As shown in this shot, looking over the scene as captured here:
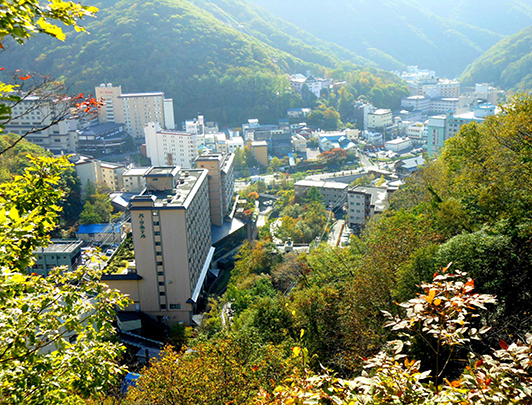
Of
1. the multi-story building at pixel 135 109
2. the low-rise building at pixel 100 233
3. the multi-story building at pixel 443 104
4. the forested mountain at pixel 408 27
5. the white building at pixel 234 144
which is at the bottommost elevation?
the low-rise building at pixel 100 233

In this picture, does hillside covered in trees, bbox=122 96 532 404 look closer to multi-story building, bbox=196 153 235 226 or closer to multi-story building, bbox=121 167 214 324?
multi-story building, bbox=121 167 214 324

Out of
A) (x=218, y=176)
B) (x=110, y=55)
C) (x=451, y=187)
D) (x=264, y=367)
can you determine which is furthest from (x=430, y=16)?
(x=264, y=367)

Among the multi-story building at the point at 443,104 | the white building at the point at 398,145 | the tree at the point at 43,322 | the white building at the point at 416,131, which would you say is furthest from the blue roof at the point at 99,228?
the multi-story building at the point at 443,104

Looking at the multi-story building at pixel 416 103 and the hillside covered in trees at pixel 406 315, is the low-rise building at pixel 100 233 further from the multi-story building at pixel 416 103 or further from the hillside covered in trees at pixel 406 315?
the multi-story building at pixel 416 103

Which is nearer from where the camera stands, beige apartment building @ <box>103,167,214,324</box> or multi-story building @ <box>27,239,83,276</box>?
beige apartment building @ <box>103,167,214,324</box>

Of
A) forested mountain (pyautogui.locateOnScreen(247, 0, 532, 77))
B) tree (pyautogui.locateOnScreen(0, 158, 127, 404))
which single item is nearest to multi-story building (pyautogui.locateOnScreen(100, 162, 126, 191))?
tree (pyautogui.locateOnScreen(0, 158, 127, 404))

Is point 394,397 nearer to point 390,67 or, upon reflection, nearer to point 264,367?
point 264,367

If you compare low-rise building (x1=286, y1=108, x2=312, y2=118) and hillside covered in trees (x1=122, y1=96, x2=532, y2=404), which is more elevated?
hillside covered in trees (x1=122, y1=96, x2=532, y2=404)
